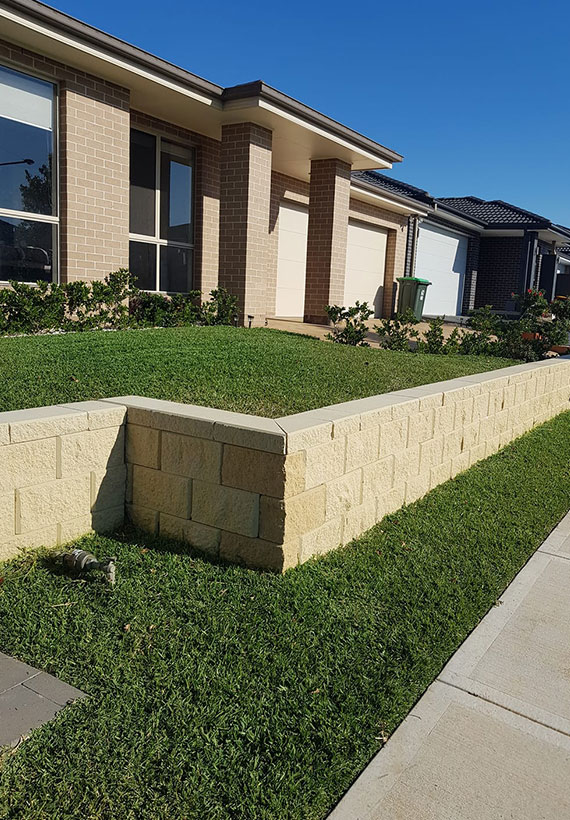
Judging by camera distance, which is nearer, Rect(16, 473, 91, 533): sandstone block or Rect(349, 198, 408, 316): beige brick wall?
Rect(16, 473, 91, 533): sandstone block

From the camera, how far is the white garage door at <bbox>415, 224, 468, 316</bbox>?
21359mm

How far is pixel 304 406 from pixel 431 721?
2.92 meters

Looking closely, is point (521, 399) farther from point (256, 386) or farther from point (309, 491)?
point (309, 491)

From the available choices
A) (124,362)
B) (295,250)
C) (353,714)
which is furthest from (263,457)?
(295,250)

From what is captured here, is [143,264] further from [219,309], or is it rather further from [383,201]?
[383,201]

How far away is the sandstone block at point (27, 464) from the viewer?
3375 millimetres

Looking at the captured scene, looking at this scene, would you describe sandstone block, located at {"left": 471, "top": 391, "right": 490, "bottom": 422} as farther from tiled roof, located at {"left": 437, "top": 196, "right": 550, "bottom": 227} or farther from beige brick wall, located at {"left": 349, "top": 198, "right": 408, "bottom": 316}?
tiled roof, located at {"left": 437, "top": 196, "right": 550, "bottom": 227}

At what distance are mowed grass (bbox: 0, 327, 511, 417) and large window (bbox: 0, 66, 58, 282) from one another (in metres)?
2.28

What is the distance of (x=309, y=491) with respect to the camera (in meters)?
3.67

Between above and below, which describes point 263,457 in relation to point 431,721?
above

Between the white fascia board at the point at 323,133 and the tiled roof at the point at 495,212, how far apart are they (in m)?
11.8

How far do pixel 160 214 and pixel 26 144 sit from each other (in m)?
2.79

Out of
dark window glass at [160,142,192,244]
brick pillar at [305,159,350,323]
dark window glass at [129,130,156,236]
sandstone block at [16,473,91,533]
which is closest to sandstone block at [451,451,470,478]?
sandstone block at [16,473,91,533]

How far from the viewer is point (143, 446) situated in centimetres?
395
